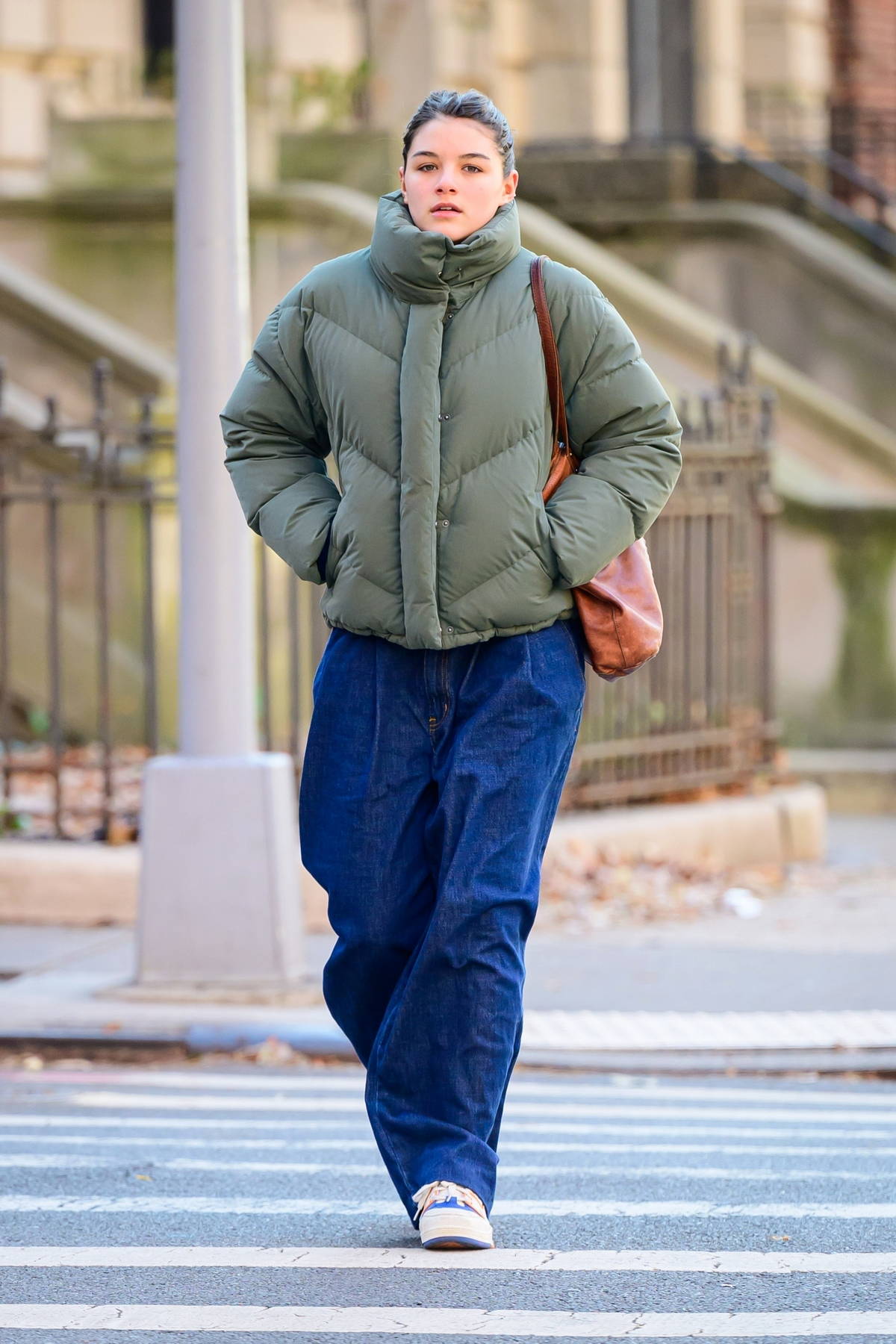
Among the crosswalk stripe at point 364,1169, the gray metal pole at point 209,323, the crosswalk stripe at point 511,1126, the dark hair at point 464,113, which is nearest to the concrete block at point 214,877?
the gray metal pole at point 209,323

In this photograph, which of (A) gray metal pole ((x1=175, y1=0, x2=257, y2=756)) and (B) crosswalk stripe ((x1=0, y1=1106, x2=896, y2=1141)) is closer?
(B) crosswalk stripe ((x1=0, y1=1106, x2=896, y2=1141))

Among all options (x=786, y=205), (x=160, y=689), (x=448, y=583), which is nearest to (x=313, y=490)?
(x=448, y=583)

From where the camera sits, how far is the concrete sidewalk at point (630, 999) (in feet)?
20.8

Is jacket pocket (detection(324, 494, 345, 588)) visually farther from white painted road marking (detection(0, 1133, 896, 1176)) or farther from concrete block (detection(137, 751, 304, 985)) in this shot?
concrete block (detection(137, 751, 304, 985))

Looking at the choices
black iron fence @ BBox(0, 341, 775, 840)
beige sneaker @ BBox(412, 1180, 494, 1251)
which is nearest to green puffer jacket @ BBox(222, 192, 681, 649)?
beige sneaker @ BBox(412, 1180, 494, 1251)

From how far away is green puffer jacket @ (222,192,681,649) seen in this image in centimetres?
384

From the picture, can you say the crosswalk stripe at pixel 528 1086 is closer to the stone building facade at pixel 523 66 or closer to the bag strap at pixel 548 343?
the bag strap at pixel 548 343

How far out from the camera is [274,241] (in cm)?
1302

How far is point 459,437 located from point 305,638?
23.6 ft

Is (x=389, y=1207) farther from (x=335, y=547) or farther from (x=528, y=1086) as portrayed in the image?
(x=528, y=1086)

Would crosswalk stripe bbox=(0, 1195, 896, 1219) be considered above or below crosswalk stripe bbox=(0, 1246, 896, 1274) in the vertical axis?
below

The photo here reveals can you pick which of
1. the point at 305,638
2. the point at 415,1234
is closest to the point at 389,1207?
the point at 415,1234

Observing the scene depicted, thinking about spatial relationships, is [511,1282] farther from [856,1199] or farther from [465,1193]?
[856,1199]

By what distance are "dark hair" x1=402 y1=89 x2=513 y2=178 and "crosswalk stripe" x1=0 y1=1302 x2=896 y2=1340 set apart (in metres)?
2.01
